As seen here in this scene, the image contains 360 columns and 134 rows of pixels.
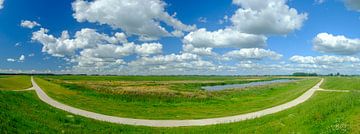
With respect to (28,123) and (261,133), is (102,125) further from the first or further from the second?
(261,133)

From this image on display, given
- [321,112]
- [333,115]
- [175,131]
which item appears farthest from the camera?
[175,131]

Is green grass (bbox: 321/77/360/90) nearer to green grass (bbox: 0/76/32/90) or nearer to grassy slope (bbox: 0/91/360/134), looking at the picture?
grassy slope (bbox: 0/91/360/134)

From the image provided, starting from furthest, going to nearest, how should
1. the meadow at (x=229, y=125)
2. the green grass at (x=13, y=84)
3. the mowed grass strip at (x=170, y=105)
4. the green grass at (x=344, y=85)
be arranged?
the green grass at (x=13, y=84) → the green grass at (x=344, y=85) → the mowed grass strip at (x=170, y=105) → the meadow at (x=229, y=125)

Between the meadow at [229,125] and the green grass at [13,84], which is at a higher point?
the green grass at [13,84]

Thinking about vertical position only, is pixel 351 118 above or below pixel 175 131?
above

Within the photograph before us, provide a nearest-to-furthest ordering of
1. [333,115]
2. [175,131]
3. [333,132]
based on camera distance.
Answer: [333,132] < [333,115] < [175,131]

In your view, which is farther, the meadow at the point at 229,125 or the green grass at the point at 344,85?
the green grass at the point at 344,85

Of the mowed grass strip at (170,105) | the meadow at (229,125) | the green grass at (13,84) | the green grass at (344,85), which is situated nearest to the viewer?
the meadow at (229,125)

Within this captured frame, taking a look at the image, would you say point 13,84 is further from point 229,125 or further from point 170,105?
point 229,125

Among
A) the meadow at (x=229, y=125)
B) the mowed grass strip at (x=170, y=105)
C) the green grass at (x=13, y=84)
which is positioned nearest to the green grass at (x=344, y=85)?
the mowed grass strip at (x=170, y=105)

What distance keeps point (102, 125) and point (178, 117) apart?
23.3 feet

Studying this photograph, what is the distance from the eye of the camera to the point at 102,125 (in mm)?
19500

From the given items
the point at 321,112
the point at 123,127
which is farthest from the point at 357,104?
the point at 123,127

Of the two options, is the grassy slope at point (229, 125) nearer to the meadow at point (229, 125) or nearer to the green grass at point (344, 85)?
the meadow at point (229, 125)
